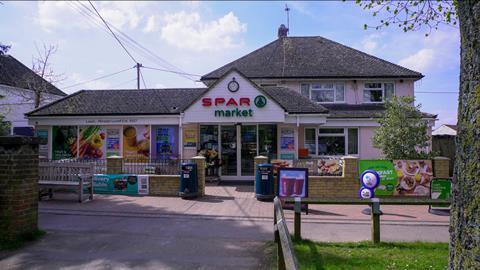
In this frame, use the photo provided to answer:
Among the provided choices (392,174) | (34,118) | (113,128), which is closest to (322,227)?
(392,174)

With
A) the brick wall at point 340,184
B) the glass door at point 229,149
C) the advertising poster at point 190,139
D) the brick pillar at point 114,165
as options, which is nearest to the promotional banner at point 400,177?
the brick wall at point 340,184

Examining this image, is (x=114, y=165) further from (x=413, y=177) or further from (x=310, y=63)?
(x=310, y=63)

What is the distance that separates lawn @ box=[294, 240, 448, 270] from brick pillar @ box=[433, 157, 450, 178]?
6749mm

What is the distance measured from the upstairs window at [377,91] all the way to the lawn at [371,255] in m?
15.8

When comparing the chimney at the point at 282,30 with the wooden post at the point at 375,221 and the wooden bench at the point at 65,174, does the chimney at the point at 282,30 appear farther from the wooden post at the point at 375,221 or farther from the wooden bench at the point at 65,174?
the wooden post at the point at 375,221

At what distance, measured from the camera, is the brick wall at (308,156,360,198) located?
1268 cm

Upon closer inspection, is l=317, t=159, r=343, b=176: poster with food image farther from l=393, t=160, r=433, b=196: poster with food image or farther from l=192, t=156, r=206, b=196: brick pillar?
l=192, t=156, r=206, b=196: brick pillar

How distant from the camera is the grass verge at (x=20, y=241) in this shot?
6379 mm

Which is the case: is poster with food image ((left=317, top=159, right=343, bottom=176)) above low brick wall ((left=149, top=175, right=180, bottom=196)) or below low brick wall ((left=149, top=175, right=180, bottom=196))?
above

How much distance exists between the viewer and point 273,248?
6535mm

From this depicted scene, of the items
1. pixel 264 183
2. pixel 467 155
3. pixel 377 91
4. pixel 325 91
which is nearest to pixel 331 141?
pixel 325 91

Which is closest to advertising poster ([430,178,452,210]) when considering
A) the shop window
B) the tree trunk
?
the shop window

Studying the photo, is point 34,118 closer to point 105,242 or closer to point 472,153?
point 105,242

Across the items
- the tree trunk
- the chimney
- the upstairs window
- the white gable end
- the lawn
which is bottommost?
the lawn
